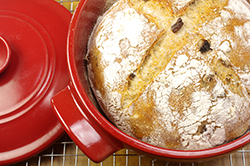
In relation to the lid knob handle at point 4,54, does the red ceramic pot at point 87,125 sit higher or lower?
lower

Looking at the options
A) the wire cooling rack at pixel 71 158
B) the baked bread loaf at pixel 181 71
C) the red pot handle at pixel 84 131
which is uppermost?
the baked bread loaf at pixel 181 71

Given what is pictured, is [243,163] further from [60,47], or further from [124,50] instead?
[60,47]

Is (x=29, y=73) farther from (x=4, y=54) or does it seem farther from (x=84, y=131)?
(x=84, y=131)

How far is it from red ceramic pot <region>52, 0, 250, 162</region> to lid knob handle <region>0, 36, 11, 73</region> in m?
0.33

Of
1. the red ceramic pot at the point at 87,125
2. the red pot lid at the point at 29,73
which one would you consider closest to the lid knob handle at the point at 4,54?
the red pot lid at the point at 29,73

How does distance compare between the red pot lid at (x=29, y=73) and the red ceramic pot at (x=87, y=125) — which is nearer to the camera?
the red ceramic pot at (x=87, y=125)

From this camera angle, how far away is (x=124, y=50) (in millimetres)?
578

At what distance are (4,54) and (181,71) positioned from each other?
2.22ft

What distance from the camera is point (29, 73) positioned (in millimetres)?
857

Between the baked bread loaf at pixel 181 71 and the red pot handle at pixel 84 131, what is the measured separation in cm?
7

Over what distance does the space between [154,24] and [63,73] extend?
A: 0.46 m

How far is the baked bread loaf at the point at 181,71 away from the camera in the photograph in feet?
1.79

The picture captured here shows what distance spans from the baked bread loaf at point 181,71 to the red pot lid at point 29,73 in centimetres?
35

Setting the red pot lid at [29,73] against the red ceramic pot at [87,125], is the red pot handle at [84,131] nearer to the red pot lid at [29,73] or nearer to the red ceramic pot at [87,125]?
the red ceramic pot at [87,125]
